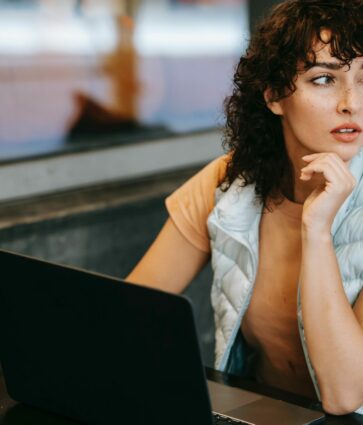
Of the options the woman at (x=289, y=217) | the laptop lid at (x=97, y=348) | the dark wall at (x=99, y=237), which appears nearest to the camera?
the laptop lid at (x=97, y=348)

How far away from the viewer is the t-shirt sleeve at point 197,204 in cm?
201

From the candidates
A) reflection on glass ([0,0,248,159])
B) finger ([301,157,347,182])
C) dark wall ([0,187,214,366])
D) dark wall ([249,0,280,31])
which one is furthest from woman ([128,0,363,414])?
dark wall ([249,0,280,31])

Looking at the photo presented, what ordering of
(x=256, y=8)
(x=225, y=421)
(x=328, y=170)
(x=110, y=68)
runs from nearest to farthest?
1. (x=225, y=421)
2. (x=328, y=170)
3. (x=110, y=68)
4. (x=256, y=8)

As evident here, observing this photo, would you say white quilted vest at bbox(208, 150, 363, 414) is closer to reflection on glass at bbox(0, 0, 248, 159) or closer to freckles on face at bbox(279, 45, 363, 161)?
freckles on face at bbox(279, 45, 363, 161)

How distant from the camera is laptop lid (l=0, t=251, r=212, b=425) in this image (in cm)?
123

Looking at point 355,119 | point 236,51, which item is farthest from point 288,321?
point 236,51

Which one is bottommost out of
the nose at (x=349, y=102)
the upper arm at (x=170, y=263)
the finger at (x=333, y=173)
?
the upper arm at (x=170, y=263)

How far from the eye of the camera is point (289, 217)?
1901mm

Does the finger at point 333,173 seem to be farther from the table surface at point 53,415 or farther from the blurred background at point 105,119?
the blurred background at point 105,119

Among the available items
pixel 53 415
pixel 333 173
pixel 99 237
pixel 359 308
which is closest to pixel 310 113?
pixel 333 173

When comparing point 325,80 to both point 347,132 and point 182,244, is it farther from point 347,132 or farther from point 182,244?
point 182,244

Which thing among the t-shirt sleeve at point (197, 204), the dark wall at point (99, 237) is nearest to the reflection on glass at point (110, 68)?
the dark wall at point (99, 237)

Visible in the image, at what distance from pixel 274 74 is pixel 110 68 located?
1.23m

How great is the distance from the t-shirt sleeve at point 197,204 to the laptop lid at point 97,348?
2.02ft
